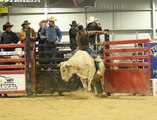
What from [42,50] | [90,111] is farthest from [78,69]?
[90,111]

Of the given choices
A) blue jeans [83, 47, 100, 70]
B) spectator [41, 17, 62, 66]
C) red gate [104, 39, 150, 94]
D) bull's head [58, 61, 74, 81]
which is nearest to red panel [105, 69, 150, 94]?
red gate [104, 39, 150, 94]

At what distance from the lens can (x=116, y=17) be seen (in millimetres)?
26031

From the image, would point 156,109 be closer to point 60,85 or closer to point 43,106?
point 43,106

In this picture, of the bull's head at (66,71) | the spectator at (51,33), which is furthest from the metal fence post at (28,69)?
the bull's head at (66,71)

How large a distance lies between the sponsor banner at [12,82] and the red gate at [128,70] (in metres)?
2.38

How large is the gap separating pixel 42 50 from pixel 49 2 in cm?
1183

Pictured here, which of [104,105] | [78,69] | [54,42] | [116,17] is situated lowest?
[104,105]

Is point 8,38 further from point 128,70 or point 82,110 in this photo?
point 82,110

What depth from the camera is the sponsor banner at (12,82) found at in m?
11.8

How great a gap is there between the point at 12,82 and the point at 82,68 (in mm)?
2171

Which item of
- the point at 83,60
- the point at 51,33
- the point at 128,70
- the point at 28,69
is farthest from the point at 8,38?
the point at 128,70

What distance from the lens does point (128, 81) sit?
11.1 meters

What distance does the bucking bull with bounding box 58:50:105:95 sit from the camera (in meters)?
11.0

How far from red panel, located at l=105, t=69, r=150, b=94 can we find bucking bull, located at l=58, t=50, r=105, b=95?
15.6 inches
